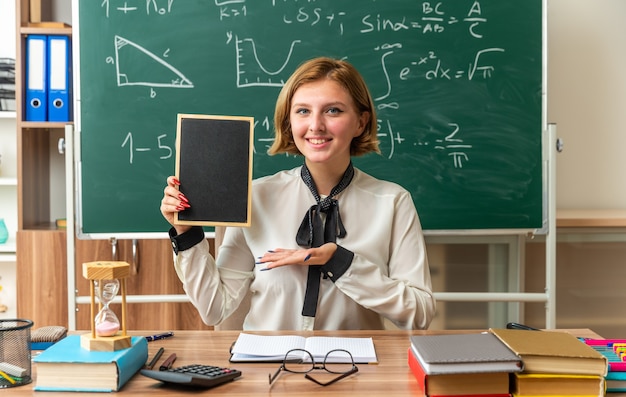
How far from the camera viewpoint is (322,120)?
77.2 inches

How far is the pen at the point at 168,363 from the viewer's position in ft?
4.61

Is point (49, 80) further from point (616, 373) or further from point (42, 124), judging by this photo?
A: point (616, 373)

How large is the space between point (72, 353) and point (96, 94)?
1741 mm

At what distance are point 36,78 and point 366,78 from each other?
54.3 inches

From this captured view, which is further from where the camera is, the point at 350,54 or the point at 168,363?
the point at 350,54

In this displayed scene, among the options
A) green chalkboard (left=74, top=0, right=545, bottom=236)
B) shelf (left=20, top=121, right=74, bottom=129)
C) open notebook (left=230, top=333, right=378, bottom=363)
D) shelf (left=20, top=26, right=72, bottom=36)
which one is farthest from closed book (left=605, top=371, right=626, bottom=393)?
shelf (left=20, top=26, right=72, bottom=36)

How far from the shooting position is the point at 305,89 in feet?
6.55

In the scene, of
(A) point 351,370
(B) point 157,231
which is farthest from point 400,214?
(B) point 157,231

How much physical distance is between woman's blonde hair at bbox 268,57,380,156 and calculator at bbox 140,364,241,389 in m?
0.88

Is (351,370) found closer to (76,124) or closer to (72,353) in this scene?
(72,353)

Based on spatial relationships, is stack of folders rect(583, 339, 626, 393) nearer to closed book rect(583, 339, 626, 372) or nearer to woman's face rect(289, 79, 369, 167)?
closed book rect(583, 339, 626, 372)

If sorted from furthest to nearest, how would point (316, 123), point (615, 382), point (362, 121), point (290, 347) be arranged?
A: 1. point (362, 121)
2. point (316, 123)
3. point (290, 347)
4. point (615, 382)

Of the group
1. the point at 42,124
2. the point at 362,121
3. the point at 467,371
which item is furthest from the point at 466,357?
the point at 42,124

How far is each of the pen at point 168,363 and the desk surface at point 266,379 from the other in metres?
0.02
